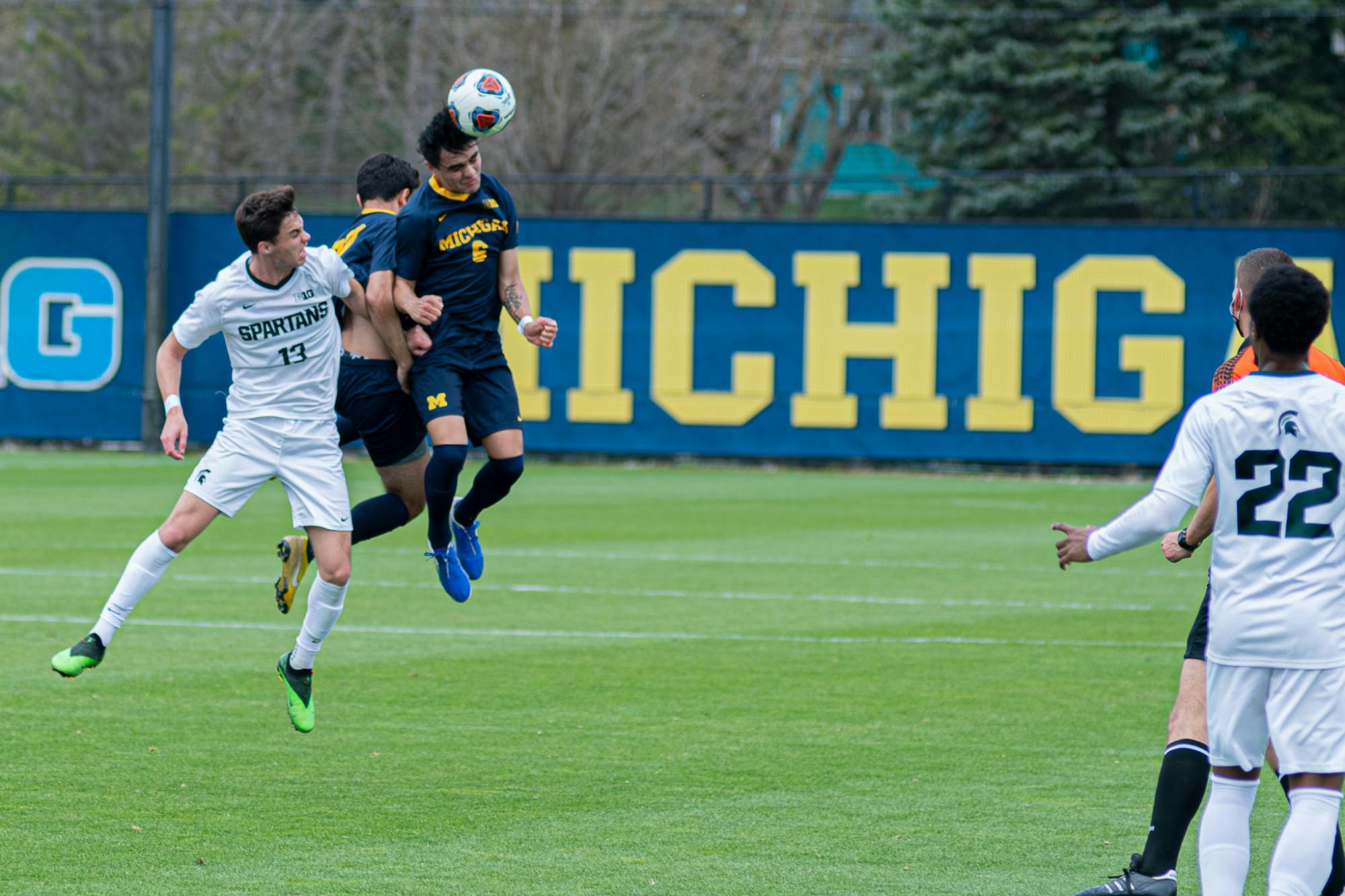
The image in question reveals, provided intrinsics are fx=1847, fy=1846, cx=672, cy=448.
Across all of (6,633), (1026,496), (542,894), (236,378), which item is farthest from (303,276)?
(1026,496)

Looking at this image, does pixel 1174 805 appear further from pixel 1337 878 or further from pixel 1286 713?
pixel 1286 713

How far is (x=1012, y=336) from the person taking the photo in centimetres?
2475

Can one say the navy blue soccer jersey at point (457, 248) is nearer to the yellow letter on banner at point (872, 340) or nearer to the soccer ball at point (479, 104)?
the soccer ball at point (479, 104)

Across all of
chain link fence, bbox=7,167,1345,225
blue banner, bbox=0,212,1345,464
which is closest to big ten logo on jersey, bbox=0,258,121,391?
blue banner, bbox=0,212,1345,464

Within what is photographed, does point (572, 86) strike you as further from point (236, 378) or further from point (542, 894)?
point (542, 894)

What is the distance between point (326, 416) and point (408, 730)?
5.02ft

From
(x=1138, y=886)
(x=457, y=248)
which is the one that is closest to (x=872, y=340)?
(x=457, y=248)

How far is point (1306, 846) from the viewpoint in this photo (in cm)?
489

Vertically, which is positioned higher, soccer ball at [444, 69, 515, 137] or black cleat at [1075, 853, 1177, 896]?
soccer ball at [444, 69, 515, 137]

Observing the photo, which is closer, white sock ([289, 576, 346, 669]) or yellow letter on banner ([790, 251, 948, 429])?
white sock ([289, 576, 346, 669])

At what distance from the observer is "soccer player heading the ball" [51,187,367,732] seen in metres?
8.11

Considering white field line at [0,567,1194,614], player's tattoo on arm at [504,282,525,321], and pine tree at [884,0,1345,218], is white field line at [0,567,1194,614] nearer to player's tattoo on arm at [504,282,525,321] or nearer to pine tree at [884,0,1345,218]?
player's tattoo on arm at [504,282,525,321]

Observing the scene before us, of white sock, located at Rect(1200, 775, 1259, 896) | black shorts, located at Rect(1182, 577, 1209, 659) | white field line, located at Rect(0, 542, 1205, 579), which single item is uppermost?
black shorts, located at Rect(1182, 577, 1209, 659)

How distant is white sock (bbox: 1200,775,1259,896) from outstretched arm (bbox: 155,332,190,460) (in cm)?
466
